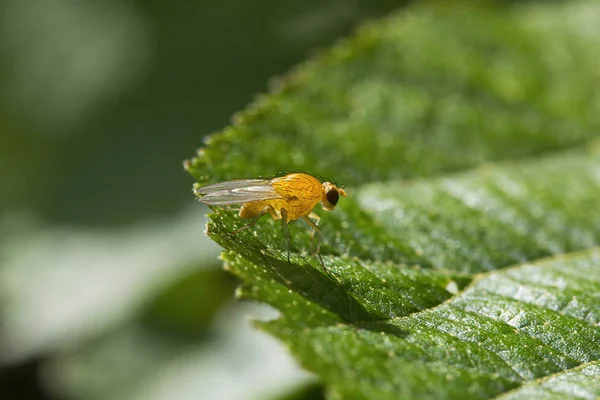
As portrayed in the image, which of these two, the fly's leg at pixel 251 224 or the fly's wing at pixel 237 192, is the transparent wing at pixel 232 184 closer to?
the fly's wing at pixel 237 192

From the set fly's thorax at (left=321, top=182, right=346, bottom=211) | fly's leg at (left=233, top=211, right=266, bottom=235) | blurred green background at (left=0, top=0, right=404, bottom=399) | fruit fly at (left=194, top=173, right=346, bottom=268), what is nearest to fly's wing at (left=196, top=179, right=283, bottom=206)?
fruit fly at (left=194, top=173, right=346, bottom=268)

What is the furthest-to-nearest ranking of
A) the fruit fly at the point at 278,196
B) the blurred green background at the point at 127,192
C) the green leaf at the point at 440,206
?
the blurred green background at the point at 127,192, the fruit fly at the point at 278,196, the green leaf at the point at 440,206

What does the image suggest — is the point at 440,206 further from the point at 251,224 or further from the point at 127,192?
the point at 127,192

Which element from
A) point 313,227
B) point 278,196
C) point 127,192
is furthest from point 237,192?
point 127,192

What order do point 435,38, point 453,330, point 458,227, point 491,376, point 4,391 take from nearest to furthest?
point 491,376
point 453,330
point 458,227
point 4,391
point 435,38

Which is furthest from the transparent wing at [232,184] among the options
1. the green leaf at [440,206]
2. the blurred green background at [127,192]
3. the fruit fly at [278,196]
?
the blurred green background at [127,192]

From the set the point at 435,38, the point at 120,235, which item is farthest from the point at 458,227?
the point at 120,235

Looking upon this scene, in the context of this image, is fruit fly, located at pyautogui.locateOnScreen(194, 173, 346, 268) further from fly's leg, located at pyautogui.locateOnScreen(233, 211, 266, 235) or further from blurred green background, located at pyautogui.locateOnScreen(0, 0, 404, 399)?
blurred green background, located at pyautogui.locateOnScreen(0, 0, 404, 399)

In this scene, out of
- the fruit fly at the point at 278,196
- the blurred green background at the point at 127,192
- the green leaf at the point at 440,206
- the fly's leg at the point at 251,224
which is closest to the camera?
the green leaf at the point at 440,206

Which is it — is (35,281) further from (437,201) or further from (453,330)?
(453,330)
